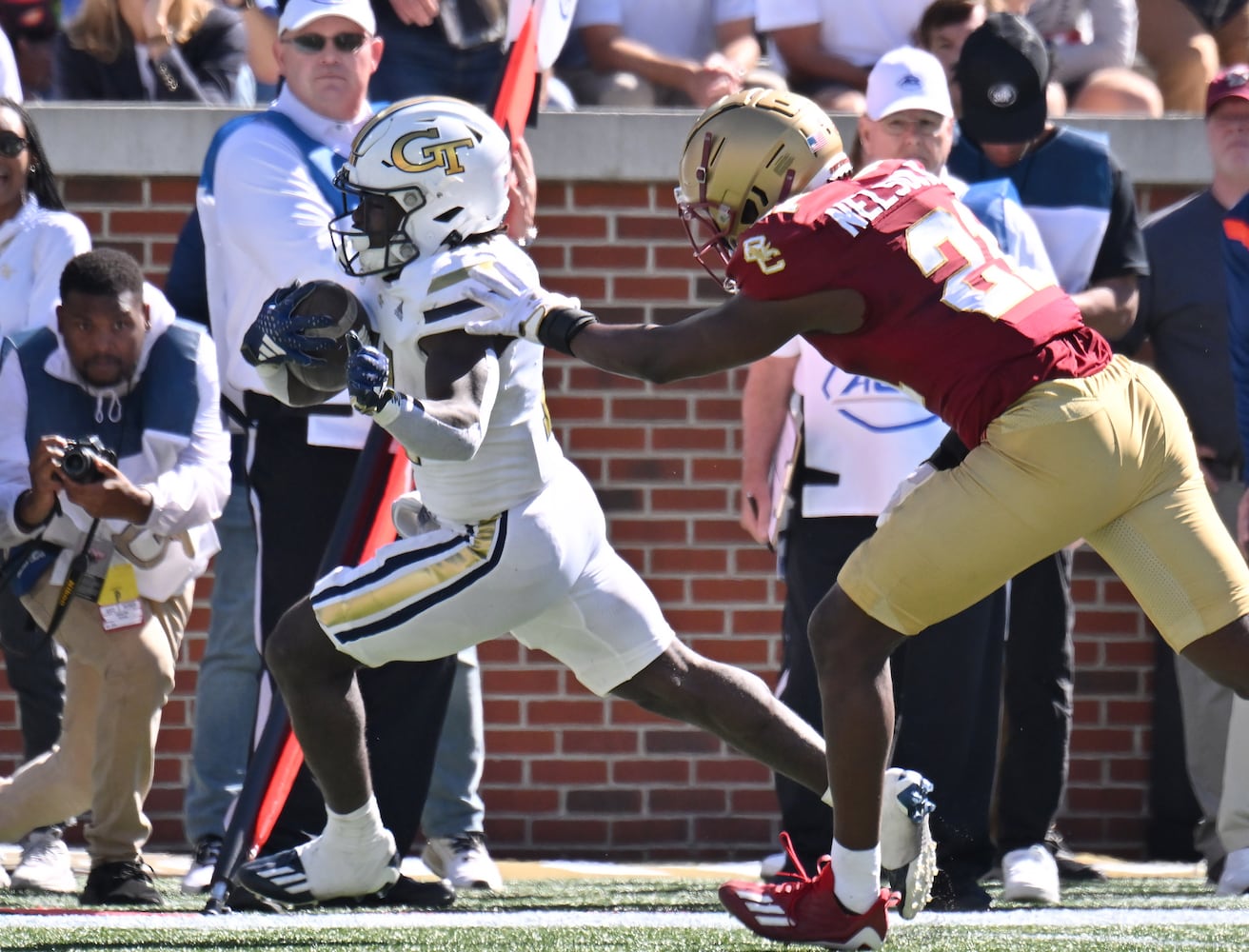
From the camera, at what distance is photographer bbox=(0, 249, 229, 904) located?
5.34 metres

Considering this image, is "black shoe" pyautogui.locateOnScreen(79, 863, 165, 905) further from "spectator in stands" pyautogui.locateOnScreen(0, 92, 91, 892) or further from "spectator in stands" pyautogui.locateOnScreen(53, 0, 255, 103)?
"spectator in stands" pyautogui.locateOnScreen(53, 0, 255, 103)

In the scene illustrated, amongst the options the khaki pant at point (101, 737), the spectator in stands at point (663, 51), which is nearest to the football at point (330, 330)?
the khaki pant at point (101, 737)

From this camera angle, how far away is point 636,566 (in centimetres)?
701

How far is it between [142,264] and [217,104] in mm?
586

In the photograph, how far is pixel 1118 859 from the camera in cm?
700

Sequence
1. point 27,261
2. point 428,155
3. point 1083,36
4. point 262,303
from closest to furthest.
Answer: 1. point 428,155
2. point 262,303
3. point 27,261
4. point 1083,36

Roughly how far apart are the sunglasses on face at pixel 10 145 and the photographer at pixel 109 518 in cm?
53

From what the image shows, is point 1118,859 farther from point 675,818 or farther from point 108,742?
point 108,742

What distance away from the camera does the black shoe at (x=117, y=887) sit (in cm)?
528

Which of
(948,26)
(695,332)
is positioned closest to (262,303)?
(695,332)

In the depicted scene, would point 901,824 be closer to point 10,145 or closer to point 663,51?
point 10,145

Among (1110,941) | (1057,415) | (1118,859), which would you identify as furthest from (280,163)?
(1118,859)

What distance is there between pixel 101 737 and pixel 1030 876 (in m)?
2.40

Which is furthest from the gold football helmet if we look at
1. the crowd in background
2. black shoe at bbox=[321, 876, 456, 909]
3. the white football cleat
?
black shoe at bbox=[321, 876, 456, 909]
